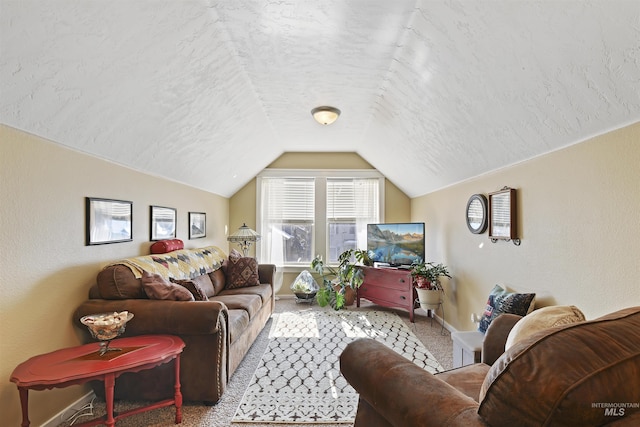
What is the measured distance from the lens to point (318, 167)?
5664mm

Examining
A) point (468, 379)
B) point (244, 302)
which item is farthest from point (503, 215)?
point (244, 302)

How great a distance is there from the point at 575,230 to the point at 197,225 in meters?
4.17

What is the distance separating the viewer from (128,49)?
5.98 ft

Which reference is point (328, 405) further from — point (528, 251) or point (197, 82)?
point (197, 82)

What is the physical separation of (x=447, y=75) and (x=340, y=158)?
348cm

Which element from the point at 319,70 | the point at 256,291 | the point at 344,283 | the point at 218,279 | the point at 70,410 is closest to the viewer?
the point at 70,410

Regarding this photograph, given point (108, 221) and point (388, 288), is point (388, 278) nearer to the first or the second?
point (388, 288)

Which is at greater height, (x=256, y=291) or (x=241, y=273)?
(x=241, y=273)

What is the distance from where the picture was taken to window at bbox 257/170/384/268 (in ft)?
18.6

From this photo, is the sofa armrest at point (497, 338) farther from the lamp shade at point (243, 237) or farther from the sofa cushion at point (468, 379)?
the lamp shade at point (243, 237)

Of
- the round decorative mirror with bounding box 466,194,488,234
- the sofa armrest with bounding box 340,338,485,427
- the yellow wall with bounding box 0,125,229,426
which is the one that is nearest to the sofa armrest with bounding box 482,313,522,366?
the sofa armrest with bounding box 340,338,485,427

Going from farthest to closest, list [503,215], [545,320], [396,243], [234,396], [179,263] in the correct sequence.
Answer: [396,243], [179,263], [503,215], [234,396], [545,320]

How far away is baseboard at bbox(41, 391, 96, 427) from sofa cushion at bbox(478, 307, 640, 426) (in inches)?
101

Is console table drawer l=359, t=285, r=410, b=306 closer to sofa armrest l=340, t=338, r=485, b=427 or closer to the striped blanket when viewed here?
the striped blanket
